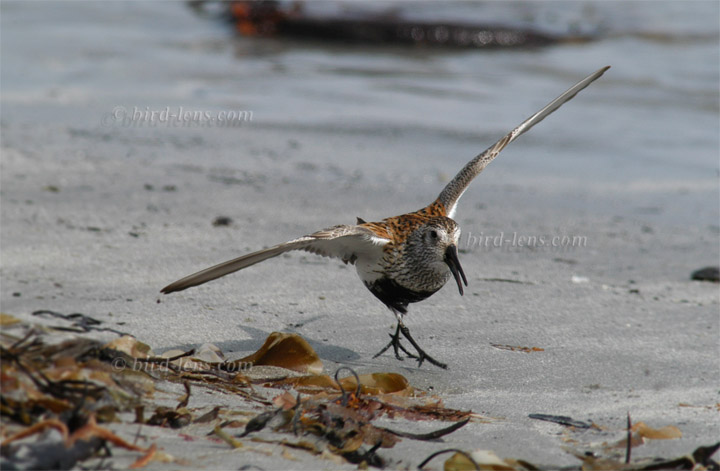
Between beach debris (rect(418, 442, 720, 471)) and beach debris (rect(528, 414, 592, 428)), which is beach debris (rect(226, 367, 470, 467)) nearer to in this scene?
→ beach debris (rect(418, 442, 720, 471))

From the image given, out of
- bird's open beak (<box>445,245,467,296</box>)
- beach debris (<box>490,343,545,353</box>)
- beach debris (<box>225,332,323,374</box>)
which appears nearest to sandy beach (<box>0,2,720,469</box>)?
beach debris (<box>490,343,545,353</box>)

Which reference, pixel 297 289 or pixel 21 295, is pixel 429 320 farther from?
pixel 21 295

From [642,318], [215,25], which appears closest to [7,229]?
[642,318]

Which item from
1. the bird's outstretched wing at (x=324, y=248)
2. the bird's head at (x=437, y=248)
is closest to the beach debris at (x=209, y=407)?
the bird's outstretched wing at (x=324, y=248)

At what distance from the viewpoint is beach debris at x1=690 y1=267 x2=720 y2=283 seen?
5148 mm

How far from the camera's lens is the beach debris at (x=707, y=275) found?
515cm

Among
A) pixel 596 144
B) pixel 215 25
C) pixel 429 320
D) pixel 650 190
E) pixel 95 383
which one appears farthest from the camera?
pixel 215 25

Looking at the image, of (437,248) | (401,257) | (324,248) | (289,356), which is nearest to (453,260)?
(437,248)

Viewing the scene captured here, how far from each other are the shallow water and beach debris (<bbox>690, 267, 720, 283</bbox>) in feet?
5.03

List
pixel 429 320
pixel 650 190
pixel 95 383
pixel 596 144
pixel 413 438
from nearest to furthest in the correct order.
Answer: pixel 95 383 → pixel 413 438 → pixel 429 320 → pixel 650 190 → pixel 596 144

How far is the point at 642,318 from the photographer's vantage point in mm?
4375

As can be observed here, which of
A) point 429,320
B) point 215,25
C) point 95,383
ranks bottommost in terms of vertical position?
point 429,320

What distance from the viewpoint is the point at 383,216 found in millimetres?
6148

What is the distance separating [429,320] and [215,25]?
39.0 feet
